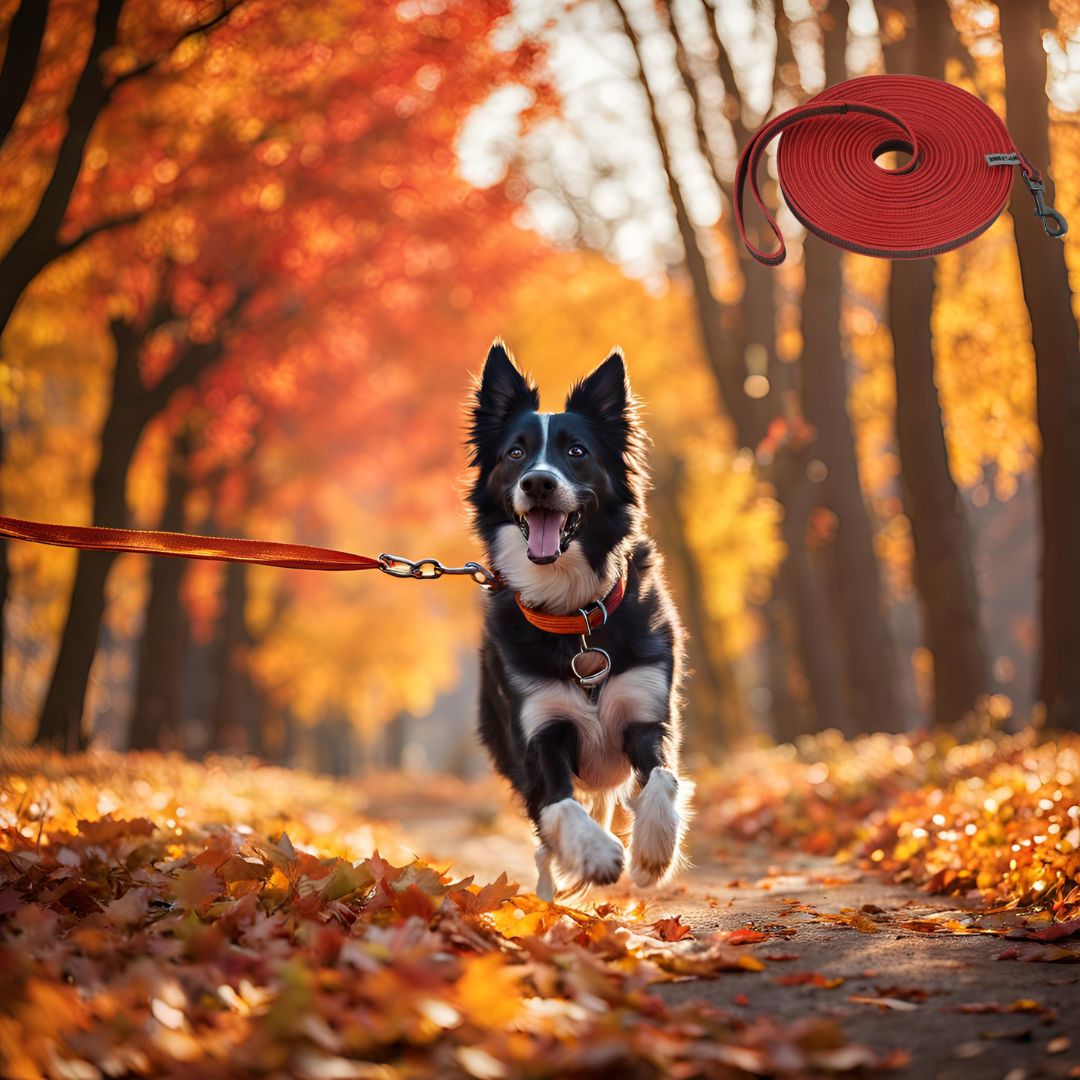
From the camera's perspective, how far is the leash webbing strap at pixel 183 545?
4.73 meters

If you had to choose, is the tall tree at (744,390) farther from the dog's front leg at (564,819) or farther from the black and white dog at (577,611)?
the dog's front leg at (564,819)

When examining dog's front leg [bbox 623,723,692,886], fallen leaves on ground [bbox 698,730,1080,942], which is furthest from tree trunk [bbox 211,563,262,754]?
dog's front leg [bbox 623,723,692,886]

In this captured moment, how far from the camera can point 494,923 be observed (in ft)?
13.4

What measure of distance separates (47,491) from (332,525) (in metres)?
11.8

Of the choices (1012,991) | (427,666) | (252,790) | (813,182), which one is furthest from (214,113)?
(427,666)

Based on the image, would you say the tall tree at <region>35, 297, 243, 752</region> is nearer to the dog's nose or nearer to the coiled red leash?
the dog's nose

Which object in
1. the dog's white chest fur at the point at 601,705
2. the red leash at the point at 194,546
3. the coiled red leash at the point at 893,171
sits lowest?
the dog's white chest fur at the point at 601,705

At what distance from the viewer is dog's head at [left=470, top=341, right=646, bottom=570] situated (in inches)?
199

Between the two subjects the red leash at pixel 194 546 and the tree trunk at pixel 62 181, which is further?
the tree trunk at pixel 62 181

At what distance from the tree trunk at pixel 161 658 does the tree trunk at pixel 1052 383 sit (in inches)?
431

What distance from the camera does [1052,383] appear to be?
26.9 ft

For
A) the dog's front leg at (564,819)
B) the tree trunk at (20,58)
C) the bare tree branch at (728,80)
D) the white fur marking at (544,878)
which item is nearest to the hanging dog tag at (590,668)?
the dog's front leg at (564,819)

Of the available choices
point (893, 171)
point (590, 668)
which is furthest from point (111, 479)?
point (893, 171)

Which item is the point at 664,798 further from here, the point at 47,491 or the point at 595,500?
the point at 47,491
